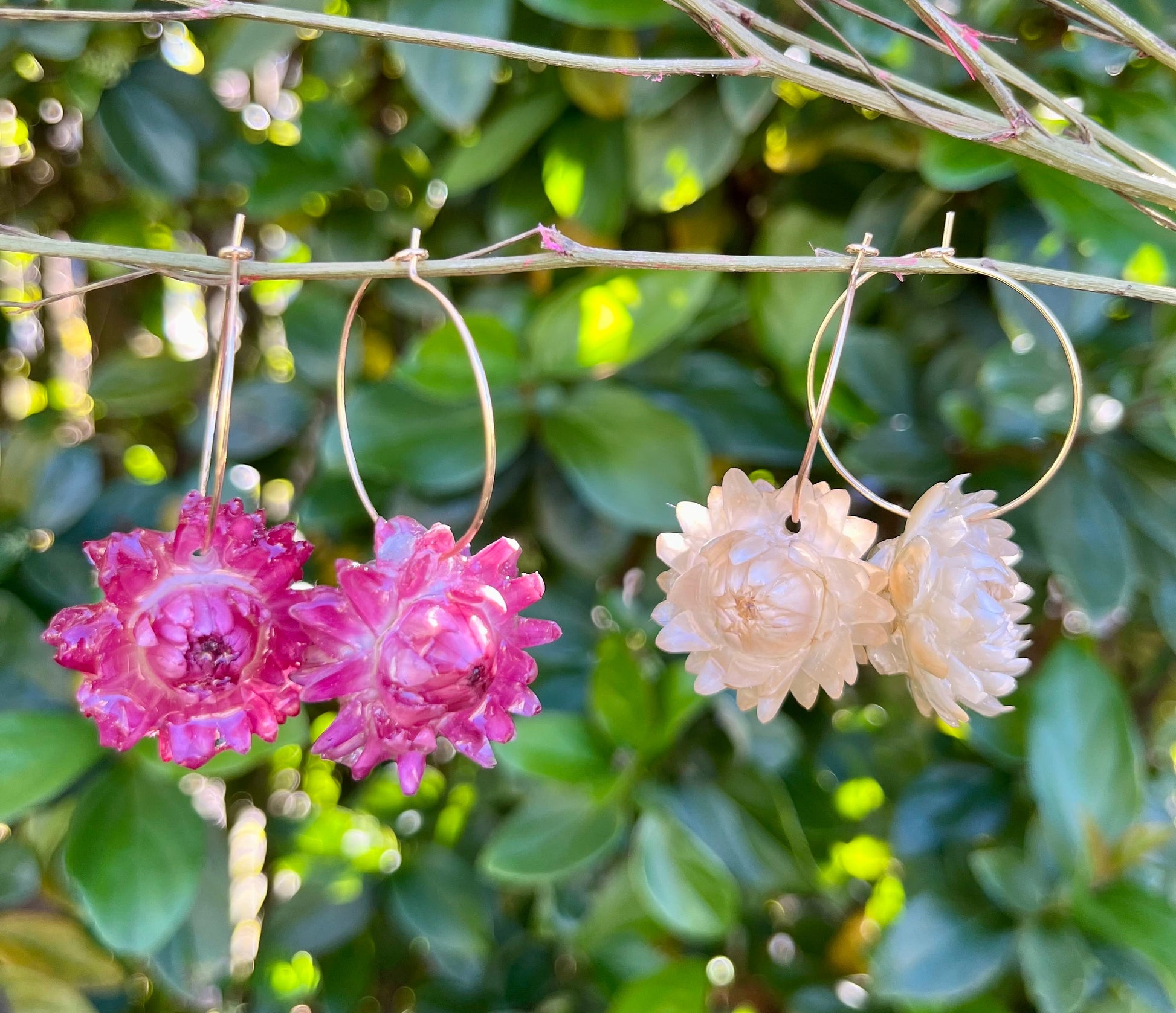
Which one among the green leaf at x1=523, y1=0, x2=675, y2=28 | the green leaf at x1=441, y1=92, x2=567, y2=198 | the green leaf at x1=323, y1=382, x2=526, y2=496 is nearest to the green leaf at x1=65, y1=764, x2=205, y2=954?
the green leaf at x1=323, y1=382, x2=526, y2=496

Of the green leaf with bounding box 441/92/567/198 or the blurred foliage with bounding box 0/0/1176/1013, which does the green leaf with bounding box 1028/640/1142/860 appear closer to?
the blurred foliage with bounding box 0/0/1176/1013

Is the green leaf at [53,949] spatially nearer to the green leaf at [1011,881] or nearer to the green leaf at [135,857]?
the green leaf at [135,857]

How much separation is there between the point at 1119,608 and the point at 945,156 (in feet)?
0.98

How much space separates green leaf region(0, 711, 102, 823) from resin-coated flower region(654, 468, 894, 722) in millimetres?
426

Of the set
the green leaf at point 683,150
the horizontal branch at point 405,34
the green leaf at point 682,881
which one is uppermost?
the horizontal branch at point 405,34

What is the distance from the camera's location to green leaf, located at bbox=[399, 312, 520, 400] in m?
0.66

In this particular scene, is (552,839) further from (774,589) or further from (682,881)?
(774,589)

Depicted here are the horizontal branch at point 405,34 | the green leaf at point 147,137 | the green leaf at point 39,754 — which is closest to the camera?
the horizontal branch at point 405,34

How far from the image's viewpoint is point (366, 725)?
1.21ft

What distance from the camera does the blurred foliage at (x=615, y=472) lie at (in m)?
0.65

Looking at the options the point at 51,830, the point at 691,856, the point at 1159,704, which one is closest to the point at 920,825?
the point at 691,856

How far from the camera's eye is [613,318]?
2.19 feet

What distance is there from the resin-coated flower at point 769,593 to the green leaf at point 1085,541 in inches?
11.3

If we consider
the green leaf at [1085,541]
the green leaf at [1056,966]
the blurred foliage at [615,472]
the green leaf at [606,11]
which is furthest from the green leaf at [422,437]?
the green leaf at [1056,966]
